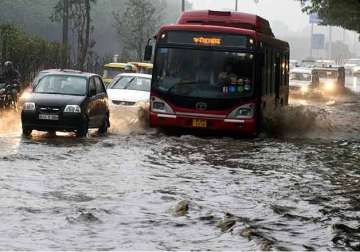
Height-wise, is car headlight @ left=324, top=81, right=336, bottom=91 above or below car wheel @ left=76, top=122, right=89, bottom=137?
below

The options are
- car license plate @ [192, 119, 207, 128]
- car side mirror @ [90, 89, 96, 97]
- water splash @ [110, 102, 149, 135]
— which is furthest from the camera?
water splash @ [110, 102, 149, 135]

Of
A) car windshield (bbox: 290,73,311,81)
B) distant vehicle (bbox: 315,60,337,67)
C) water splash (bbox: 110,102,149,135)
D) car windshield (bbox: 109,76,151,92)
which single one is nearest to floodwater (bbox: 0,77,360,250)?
water splash (bbox: 110,102,149,135)

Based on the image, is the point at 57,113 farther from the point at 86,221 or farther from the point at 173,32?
the point at 86,221

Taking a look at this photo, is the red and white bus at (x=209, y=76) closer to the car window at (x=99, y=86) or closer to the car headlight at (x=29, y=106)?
the car window at (x=99, y=86)

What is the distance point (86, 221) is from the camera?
8.57 meters

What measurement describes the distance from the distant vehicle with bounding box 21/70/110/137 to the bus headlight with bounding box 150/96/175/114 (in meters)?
1.36

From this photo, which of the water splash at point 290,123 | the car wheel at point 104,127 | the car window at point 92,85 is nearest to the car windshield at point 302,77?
the water splash at point 290,123

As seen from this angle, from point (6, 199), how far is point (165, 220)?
7.41 ft

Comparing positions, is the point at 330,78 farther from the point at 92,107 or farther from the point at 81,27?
the point at 92,107

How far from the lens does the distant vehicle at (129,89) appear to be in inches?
854

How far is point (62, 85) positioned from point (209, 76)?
357 centimetres

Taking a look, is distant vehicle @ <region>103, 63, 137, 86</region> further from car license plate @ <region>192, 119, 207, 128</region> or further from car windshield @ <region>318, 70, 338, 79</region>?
car windshield @ <region>318, 70, 338, 79</region>

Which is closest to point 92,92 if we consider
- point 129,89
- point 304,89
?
point 129,89

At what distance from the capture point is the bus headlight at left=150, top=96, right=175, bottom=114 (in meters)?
18.2
